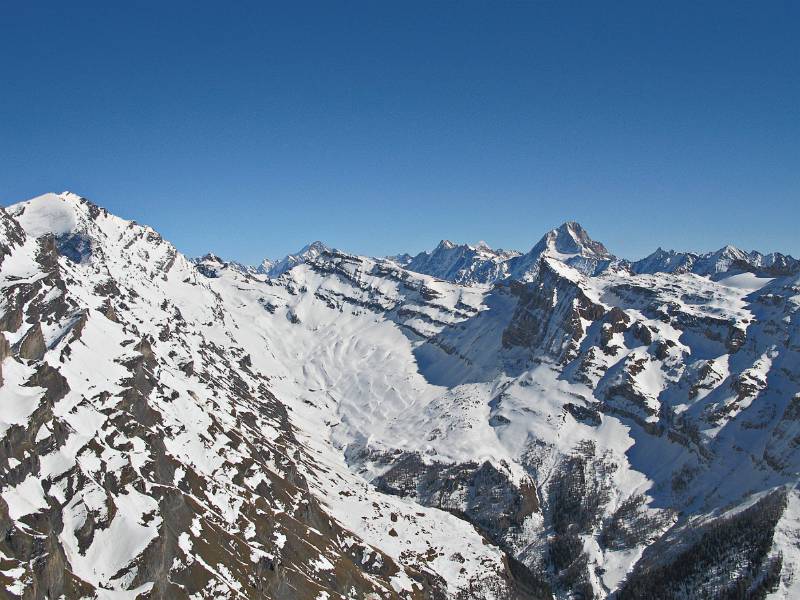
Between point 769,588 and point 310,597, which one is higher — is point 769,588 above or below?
below

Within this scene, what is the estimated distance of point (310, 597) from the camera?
197m

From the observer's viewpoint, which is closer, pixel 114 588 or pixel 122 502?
pixel 114 588

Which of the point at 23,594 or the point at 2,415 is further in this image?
the point at 2,415

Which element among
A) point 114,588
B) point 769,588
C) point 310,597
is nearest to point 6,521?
point 114,588

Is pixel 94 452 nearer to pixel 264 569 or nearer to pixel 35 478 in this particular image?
pixel 35 478

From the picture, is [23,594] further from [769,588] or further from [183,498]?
[769,588]

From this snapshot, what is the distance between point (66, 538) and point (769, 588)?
8097 inches

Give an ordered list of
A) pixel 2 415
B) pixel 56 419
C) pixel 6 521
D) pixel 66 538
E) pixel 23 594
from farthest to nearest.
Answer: pixel 56 419 → pixel 2 415 → pixel 66 538 → pixel 6 521 → pixel 23 594

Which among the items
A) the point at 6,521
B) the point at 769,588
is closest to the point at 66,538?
the point at 6,521

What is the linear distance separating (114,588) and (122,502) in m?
28.4

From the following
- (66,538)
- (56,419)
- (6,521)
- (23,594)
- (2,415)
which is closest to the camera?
(23,594)

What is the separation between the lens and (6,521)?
500 ft

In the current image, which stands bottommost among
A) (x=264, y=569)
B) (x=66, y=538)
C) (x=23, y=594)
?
(x=264, y=569)

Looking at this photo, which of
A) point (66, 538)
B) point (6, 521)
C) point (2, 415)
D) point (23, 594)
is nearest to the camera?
point (23, 594)
